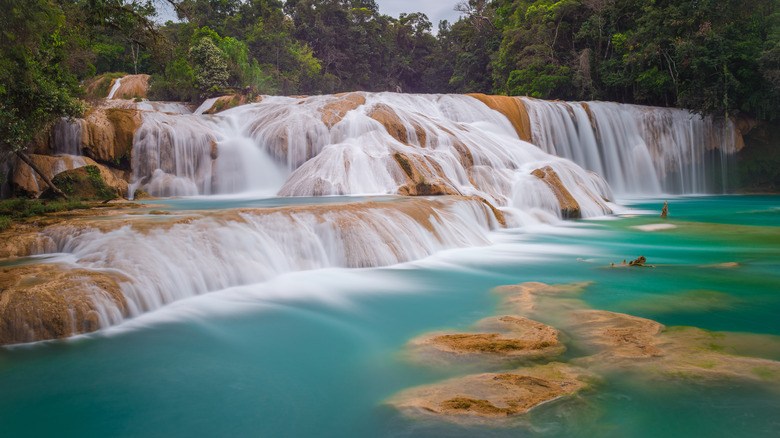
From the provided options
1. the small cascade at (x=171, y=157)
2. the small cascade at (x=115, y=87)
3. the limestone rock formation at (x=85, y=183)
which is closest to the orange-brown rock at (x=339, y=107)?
the small cascade at (x=171, y=157)

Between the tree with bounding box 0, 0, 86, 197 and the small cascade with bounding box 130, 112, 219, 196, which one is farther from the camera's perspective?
the small cascade with bounding box 130, 112, 219, 196

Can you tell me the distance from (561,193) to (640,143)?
39.7ft

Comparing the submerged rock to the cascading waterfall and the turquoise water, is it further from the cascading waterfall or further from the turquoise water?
the cascading waterfall

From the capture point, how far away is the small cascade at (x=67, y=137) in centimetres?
1369

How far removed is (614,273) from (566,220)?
6463mm

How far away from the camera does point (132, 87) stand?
2884 cm

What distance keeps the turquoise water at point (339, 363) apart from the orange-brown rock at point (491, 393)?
10cm

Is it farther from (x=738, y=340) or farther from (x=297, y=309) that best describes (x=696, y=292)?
(x=297, y=309)

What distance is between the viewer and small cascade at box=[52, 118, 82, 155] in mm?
13691

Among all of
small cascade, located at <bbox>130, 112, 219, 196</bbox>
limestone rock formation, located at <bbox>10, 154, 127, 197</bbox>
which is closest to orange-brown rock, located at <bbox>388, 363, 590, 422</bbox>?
limestone rock formation, located at <bbox>10, 154, 127, 197</bbox>

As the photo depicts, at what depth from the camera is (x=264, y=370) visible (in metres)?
4.11

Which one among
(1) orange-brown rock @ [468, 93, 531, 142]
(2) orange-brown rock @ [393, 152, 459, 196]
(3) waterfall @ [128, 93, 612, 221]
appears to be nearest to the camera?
(2) orange-brown rock @ [393, 152, 459, 196]

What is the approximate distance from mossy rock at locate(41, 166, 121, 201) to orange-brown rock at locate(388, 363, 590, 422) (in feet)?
32.5

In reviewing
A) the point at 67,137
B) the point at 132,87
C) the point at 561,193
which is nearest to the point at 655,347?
the point at 561,193
